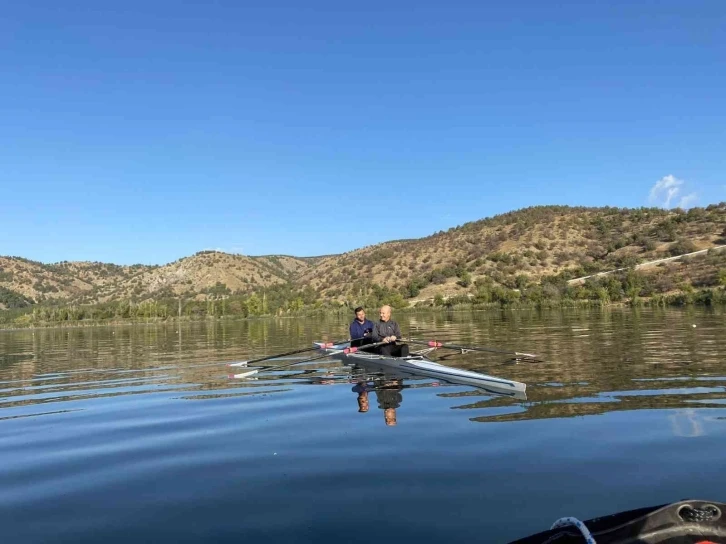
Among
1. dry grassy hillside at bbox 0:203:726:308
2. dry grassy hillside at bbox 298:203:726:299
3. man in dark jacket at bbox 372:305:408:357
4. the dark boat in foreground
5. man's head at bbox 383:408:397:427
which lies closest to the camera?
the dark boat in foreground

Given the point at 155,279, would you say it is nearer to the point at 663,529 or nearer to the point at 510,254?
the point at 510,254

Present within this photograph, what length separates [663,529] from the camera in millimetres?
3697

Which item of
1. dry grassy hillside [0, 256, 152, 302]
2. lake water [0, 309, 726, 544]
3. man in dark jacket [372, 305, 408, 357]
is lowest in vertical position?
lake water [0, 309, 726, 544]

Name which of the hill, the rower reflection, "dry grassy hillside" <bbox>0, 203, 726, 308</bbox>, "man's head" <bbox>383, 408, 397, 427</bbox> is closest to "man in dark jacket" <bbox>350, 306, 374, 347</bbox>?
the rower reflection

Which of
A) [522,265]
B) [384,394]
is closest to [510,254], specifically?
A: [522,265]

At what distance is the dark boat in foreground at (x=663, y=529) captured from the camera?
3652mm

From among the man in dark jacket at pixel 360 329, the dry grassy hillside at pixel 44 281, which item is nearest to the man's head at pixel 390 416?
the man in dark jacket at pixel 360 329

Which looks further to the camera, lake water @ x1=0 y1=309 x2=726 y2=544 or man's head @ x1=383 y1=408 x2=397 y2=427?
man's head @ x1=383 y1=408 x2=397 y2=427

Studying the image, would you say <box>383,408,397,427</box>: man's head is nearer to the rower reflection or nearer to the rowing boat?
the rower reflection

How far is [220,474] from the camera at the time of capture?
23.4 ft

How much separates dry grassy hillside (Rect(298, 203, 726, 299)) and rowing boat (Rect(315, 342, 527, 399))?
64.6m

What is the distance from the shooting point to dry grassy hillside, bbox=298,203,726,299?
261 feet

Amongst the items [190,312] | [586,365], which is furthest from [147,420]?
[190,312]

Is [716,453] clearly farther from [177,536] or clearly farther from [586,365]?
[586,365]
